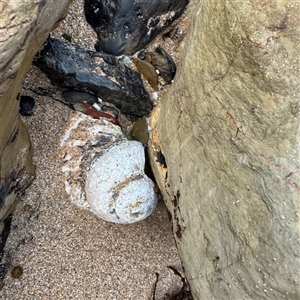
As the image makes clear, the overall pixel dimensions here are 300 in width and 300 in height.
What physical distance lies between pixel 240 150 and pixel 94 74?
3.86 ft

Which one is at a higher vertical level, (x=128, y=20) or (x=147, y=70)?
(x=128, y=20)

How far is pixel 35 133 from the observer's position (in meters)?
2.35

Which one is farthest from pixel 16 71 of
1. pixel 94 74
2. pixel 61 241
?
pixel 61 241

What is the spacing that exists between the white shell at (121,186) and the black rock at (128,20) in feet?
2.36

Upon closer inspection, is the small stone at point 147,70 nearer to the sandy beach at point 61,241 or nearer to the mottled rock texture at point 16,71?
the sandy beach at point 61,241

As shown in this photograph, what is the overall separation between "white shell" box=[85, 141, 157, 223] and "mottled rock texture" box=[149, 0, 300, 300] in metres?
0.29

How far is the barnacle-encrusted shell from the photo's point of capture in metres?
2.27

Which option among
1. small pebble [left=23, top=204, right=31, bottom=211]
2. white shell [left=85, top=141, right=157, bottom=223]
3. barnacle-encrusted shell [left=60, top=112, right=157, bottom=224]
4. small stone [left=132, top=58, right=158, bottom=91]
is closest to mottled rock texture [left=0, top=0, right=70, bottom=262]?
small pebble [left=23, top=204, right=31, bottom=211]

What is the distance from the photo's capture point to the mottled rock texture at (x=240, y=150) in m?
1.38

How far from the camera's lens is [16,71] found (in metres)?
1.46

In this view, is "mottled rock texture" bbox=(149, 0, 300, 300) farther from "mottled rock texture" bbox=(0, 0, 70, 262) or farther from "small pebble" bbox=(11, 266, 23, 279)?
"small pebble" bbox=(11, 266, 23, 279)

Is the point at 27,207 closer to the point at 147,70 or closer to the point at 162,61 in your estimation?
the point at 147,70

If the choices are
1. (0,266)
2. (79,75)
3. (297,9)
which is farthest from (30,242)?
(297,9)

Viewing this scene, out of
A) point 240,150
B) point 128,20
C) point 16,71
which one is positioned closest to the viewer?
point 16,71
